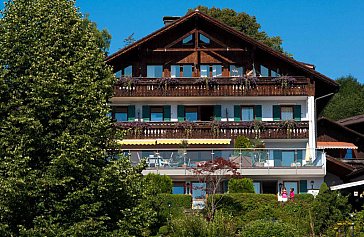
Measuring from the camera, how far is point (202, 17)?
4550 centimetres

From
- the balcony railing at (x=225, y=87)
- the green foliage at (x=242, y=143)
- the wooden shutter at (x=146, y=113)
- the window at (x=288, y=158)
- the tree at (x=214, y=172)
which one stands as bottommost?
the tree at (x=214, y=172)

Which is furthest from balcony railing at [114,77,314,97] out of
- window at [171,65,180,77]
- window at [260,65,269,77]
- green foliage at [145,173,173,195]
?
green foliage at [145,173,173,195]

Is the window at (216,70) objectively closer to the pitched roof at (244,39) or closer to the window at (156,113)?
the pitched roof at (244,39)

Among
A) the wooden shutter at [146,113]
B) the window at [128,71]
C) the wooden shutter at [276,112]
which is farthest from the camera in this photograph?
the window at [128,71]

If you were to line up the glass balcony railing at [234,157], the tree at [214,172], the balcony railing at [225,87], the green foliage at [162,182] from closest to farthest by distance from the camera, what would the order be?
1. the green foliage at [162,182]
2. the tree at [214,172]
3. the glass balcony railing at [234,157]
4. the balcony railing at [225,87]

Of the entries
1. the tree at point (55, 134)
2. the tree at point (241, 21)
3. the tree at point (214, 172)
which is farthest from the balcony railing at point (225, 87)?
the tree at point (241, 21)

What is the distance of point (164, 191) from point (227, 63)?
11479 mm

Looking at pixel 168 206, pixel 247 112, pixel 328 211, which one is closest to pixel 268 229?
pixel 328 211

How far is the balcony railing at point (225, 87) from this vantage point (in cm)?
4450

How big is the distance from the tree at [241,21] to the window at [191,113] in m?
27.1

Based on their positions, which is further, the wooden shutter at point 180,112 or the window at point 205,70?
the window at point 205,70

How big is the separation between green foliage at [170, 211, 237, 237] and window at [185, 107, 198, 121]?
15.6 metres

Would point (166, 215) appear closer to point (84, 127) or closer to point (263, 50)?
point (84, 127)

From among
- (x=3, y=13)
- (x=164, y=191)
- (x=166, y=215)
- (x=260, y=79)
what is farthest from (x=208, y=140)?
(x=3, y=13)
